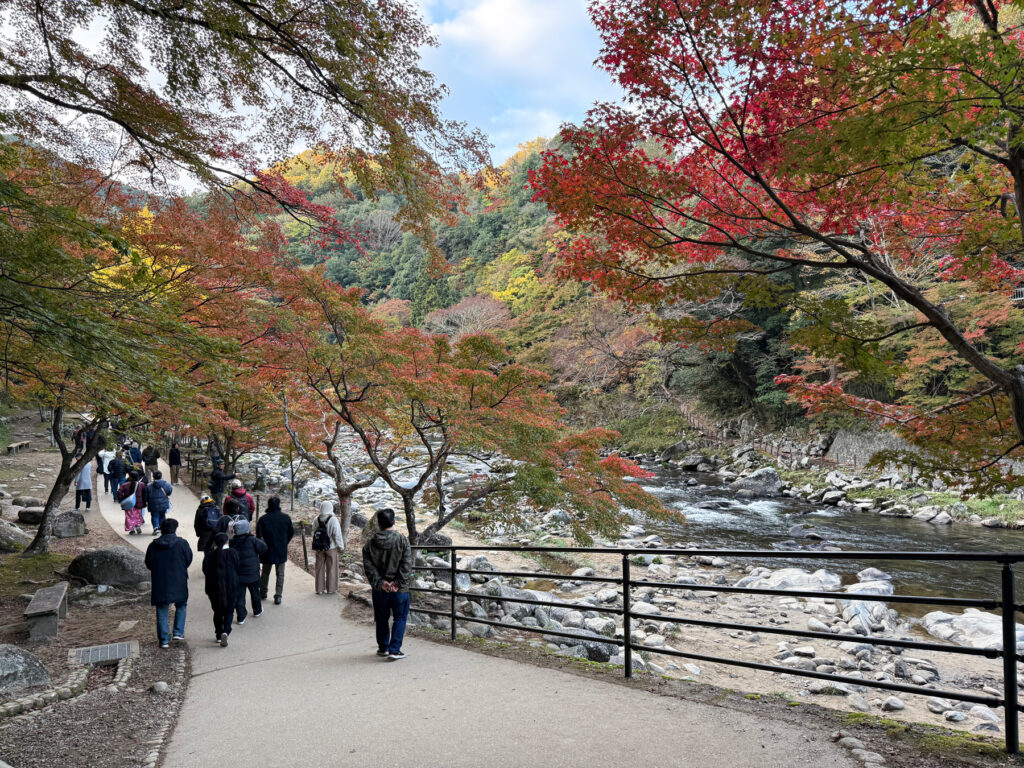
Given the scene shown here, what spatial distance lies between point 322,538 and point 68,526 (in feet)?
25.5

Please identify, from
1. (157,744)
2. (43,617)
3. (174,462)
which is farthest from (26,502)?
(157,744)

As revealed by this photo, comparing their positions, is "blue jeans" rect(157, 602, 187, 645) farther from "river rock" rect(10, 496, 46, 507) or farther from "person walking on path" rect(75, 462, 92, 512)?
"river rock" rect(10, 496, 46, 507)

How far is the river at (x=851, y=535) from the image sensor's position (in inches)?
463

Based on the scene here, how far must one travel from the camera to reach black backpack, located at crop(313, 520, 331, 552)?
8820 millimetres

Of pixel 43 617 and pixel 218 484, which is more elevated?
pixel 218 484

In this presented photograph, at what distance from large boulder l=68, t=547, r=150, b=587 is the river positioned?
40.2ft

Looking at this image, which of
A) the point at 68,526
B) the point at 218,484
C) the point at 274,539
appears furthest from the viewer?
the point at 218,484

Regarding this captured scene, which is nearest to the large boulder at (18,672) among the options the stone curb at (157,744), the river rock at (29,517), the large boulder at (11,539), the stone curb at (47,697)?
the stone curb at (47,697)

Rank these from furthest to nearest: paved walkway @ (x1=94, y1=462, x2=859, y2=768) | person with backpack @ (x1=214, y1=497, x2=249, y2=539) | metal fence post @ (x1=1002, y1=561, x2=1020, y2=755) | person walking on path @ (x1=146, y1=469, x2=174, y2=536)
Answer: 1. person walking on path @ (x1=146, y1=469, x2=174, y2=536)
2. person with backpack @ (x1=214, y1=497, x2=249, y2=539)
3. paved walkway @ (x1=94, y1=462, x2=859, y2=768)
4. metal fence post @ (x1=1002, y1=561, x2=1020, y2=755)

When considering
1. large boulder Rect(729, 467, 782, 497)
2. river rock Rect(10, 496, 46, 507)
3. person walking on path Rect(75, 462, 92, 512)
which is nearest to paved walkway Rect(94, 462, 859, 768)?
person walking on path Rect(75, 462, 92, 512)

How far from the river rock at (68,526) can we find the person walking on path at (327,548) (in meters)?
7.28

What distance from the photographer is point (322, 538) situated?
8828mm

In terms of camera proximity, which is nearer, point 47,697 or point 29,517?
point 47,697

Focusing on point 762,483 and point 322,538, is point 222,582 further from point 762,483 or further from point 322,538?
point 762,483
